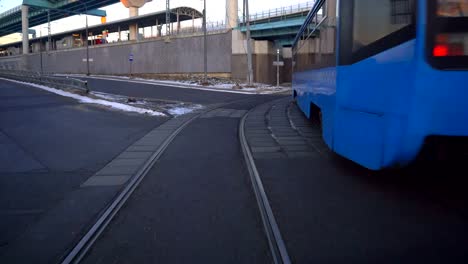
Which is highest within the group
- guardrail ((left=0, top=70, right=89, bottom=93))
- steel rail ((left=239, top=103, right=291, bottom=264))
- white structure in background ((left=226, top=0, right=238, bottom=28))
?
white structure in background ((left=226, top=0, right=238, bottom=28))

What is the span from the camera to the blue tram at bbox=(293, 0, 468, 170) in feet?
13.5

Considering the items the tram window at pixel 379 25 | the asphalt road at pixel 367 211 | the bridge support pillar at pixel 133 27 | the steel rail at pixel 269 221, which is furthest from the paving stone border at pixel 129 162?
the bridge support pillar at pixel 133 27

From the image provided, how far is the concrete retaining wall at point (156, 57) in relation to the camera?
169 feet

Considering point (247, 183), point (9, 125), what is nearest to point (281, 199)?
point (247, 183)

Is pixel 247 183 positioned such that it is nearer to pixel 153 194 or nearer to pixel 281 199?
pixel 281 199

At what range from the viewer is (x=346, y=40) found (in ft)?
18.0

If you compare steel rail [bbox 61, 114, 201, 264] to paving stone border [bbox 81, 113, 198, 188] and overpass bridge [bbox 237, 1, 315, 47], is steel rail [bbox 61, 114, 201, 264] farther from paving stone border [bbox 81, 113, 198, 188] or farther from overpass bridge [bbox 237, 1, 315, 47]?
overpass bridge [bbox 237, 1, 315, 47]

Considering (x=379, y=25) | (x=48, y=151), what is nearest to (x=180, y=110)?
(x=48, y=151)

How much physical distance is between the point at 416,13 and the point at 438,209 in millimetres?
2191

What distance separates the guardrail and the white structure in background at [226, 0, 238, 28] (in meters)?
23.2

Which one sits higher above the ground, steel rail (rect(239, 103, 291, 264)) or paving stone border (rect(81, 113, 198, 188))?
steel rail (rect(239, 103, 291, 264))

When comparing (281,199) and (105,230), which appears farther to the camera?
(281,199)

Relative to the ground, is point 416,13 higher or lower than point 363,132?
higher

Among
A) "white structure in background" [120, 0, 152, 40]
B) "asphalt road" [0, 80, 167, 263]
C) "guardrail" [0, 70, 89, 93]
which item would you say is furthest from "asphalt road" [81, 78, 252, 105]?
"white structure in background" [120, 0, 152, 40]
